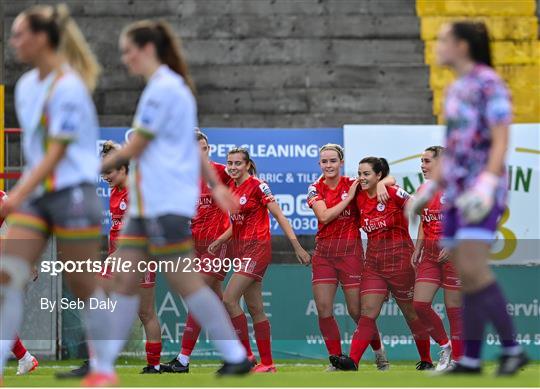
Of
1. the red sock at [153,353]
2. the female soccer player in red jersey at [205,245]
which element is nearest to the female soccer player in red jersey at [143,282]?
the red sock at [153,353]

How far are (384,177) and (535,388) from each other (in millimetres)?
5233

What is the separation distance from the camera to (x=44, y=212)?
19.9 feet

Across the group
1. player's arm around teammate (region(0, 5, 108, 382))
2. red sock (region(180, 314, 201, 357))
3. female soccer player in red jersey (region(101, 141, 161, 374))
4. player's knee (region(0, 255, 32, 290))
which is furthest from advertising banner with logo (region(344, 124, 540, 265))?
player's knee (region(0, 255, 32, 290))

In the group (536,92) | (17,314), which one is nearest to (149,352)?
(17,314)

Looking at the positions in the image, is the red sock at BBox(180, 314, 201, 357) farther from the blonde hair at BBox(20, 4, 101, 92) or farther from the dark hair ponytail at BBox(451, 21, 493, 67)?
the dark hair ponytail at BBox(451, 21, 493, 67)

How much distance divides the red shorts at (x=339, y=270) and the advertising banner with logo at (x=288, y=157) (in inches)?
137

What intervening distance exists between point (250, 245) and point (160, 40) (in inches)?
196

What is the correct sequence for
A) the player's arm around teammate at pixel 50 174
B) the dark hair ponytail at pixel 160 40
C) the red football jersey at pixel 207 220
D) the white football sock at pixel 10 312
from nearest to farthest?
the player's arm around teammate at pixel 50 174
the white football sock at pixel 10 312
the dark hair ponytail at pixel 160 40
the red football jersey at pixel 207 220

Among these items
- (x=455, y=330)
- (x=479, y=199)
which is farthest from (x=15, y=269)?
(x=455, y=330)

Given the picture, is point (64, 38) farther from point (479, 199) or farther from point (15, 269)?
point (479, 199)

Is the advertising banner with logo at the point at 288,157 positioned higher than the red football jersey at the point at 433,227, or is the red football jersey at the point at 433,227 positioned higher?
the advertising banner with logo at the point at 288,157

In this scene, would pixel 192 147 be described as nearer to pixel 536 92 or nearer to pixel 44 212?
pixel 44 212

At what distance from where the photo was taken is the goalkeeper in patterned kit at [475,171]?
6.02 m

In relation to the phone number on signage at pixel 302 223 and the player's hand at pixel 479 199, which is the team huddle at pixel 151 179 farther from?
the phone number on signage at pixel 302 223
